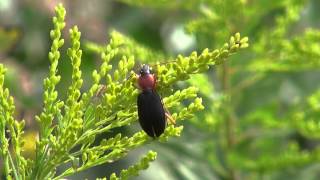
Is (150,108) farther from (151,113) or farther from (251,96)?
(251,96)

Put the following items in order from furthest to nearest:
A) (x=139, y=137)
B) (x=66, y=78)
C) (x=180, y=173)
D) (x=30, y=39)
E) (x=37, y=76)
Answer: (x=30, y=39) < (x=37, y=76) < (x=66, y=78) < (x=180, y=173) < (x=139, y=137)

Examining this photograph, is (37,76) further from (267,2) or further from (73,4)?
(267,2)

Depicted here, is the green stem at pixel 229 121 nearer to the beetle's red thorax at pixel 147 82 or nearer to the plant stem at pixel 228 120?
the plant stem at pixel 228 120

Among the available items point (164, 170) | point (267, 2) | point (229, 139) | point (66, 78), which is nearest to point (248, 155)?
point (229, 139)

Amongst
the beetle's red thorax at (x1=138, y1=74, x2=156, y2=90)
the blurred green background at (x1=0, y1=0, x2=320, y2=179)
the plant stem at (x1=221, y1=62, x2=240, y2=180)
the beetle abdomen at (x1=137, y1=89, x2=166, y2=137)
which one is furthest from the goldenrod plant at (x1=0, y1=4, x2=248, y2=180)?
the plant stem at (x1=221, y1=62, x2=240, y2=180)

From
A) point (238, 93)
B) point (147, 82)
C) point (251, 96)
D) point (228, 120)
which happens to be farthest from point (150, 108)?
point (251, 96)

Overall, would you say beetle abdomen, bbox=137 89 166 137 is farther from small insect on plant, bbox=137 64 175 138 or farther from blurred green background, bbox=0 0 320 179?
blurred green background, bbox=0 0 320 179

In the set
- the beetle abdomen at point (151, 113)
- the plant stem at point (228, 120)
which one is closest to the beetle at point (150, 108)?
the beetle abdomen at point (151, 113)

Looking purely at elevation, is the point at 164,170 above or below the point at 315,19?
Result: below
